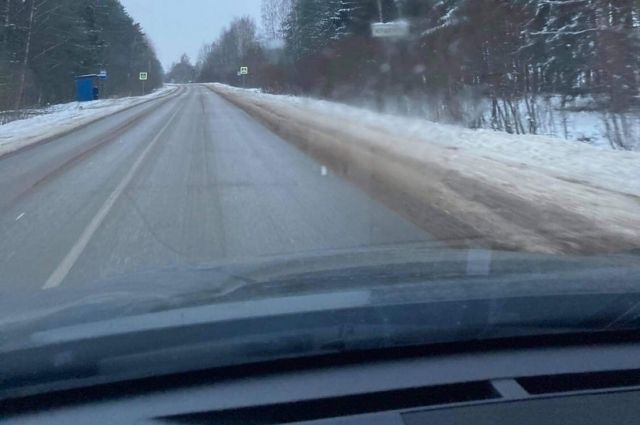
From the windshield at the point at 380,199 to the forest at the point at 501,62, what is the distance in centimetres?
7

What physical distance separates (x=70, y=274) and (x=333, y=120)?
80.3 feet

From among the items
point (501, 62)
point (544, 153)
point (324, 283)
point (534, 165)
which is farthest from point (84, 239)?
point (501, 62)

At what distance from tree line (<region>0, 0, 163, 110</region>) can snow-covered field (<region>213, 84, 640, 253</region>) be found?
29809mm

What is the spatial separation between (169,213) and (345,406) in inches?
361

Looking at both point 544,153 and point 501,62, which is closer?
point 544,153

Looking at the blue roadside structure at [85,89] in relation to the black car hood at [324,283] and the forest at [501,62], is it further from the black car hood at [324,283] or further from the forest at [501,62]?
the black car hood at [324,283]

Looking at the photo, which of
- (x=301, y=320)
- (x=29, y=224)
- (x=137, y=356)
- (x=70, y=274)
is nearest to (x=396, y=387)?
(x=301, y=320)

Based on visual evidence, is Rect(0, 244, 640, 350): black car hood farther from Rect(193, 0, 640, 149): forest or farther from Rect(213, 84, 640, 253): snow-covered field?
Rect(193, 0, 640, 149): forest

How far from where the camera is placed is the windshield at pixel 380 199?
11.8 feet

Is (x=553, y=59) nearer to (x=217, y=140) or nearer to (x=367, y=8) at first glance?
(x=217, y=140)

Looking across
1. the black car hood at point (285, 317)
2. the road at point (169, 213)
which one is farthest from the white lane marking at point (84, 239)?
the black car hood at point (285, 317)

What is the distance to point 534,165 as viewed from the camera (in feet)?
52.4

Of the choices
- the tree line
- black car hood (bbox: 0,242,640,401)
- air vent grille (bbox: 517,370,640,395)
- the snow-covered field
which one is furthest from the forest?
the tree line

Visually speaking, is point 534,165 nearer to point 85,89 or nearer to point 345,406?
point 345,406
